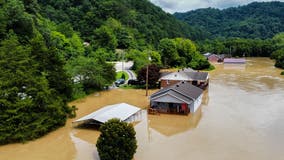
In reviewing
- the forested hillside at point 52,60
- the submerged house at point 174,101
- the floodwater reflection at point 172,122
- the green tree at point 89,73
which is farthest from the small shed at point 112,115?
the green tree at point 89,73

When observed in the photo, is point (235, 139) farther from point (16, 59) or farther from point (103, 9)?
point (103, 9)

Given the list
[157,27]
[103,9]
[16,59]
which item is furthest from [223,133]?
[157,27]

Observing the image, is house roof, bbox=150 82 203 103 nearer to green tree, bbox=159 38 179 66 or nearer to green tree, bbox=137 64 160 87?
green tree, bbox=137 64 160 87

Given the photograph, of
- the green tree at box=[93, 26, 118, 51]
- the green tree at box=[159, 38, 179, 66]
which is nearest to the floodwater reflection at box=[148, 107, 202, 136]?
the green tree at box=[159, 38, 179, 66]

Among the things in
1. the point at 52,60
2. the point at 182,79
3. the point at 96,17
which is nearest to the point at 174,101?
the point at 52,60

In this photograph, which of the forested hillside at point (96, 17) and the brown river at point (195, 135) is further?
the forested hillside at point (96, 17)

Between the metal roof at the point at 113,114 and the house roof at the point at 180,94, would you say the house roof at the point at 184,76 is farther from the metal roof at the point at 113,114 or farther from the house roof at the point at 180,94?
the metal roof at the point at 113,114

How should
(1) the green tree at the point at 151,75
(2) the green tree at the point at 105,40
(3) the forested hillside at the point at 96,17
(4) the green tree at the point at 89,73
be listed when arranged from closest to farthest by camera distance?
(4) the green tree at the point at 89,73, (1) the green tree at the point at 151,75, (2) the green tree at the point at 105,40, (3) the forested hillside at the point at 96,17
